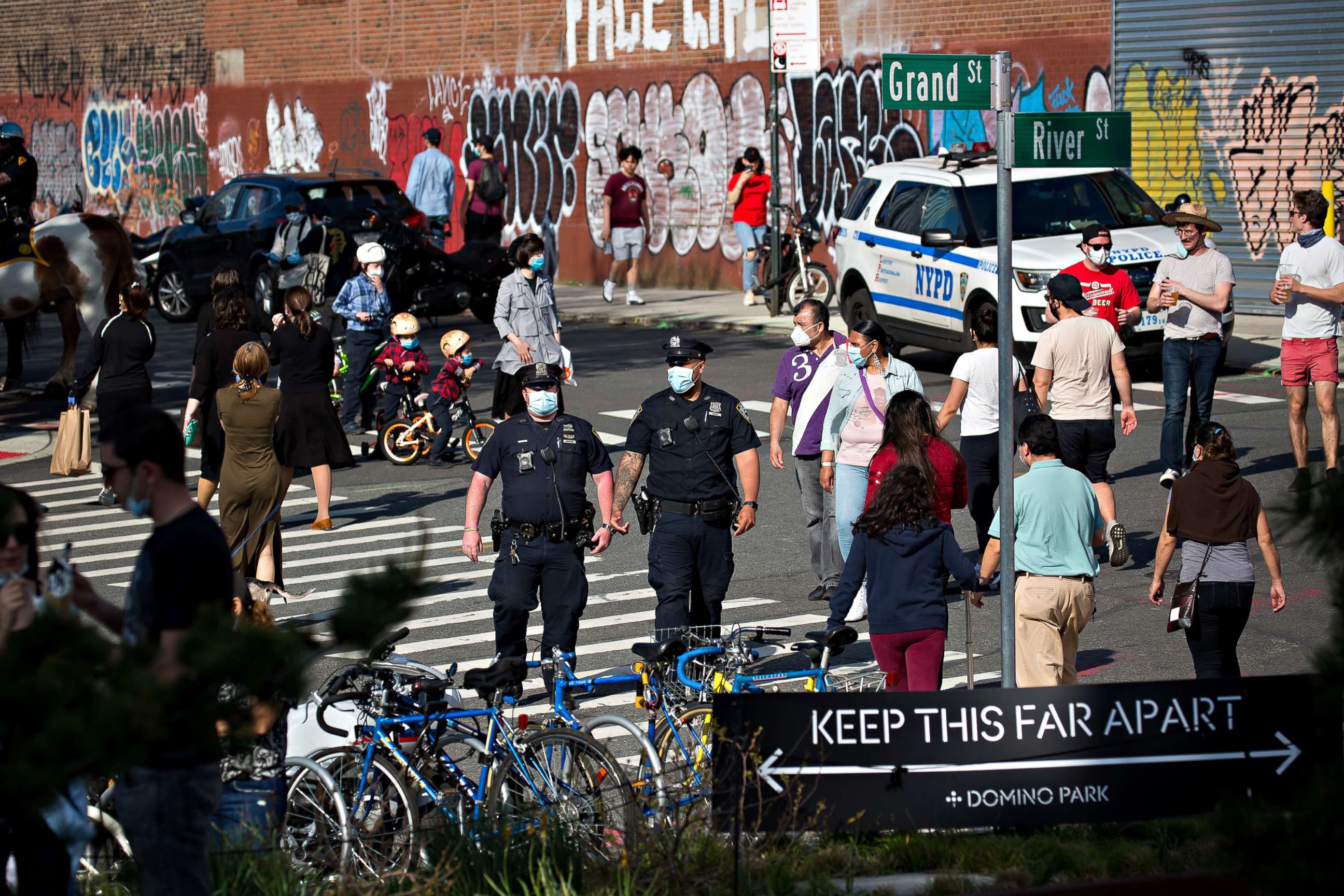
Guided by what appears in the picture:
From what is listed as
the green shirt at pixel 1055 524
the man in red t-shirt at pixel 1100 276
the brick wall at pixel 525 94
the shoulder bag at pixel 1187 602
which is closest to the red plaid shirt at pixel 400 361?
the man in red t-shirt at pixel 1100 276

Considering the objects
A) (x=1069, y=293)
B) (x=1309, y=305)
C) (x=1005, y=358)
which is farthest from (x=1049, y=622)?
(x=1309, y=305)

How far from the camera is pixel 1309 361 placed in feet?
40.3

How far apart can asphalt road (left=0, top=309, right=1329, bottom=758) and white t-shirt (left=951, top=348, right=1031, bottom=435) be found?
3.60 ft

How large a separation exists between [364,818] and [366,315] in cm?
961

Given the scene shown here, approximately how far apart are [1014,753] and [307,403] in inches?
293

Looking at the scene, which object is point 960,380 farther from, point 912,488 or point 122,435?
point 122,435

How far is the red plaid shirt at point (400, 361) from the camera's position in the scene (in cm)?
1507

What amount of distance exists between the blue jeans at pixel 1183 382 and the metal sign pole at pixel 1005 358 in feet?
20.5

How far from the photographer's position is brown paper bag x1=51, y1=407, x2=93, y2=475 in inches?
555

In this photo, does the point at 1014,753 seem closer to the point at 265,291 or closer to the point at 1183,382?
the point at 1183,382

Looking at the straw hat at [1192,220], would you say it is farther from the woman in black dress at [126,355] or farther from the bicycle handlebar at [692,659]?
the woman in black dress at [126,355]

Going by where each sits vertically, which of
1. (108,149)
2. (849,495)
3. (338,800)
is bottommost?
(338,800)

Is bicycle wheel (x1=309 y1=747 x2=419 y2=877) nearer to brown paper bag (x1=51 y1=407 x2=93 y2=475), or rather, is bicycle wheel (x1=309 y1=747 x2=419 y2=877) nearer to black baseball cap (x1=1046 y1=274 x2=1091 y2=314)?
black baseball cap (x1=1046 y1=274 x2=1091 y2=314)

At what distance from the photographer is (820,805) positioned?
5.94m
